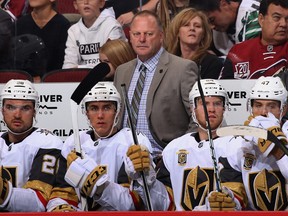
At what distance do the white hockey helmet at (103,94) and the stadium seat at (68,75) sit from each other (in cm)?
86

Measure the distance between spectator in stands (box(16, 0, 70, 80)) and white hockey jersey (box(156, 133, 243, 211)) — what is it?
1.56 metres

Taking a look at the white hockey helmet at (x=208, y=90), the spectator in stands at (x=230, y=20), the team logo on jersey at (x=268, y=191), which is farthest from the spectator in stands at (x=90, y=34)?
the team logo on jersey at (x=268, y=191)

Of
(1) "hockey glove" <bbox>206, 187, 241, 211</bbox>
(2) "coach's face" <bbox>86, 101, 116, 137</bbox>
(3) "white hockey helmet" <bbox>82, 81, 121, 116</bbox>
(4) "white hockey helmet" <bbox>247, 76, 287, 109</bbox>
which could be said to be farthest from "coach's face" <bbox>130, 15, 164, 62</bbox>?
(1) "hockey glove" <bbox>206, 187, 241, 211</bbox>

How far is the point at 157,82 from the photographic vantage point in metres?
7.96

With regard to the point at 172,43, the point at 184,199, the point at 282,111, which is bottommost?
the point at 184,199

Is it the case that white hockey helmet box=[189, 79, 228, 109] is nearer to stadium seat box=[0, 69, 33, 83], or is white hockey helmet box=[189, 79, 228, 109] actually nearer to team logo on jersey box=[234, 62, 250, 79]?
team logo on jersey box=[234, 62, 250, 79]

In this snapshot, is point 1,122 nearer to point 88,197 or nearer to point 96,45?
point 96,45

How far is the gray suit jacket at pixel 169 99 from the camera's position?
309 inches

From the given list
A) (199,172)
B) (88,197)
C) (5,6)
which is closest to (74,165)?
(88,197)

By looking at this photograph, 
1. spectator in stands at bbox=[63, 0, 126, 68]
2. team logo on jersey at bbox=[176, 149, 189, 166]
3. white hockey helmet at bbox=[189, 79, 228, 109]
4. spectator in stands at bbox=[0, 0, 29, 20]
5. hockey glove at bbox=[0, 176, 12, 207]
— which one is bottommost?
hockey glove at bbox=[0, 176, 12, 207]

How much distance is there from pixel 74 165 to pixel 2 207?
0.53 m

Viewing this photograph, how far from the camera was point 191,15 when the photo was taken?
818cm

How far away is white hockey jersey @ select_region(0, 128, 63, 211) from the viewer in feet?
24.1

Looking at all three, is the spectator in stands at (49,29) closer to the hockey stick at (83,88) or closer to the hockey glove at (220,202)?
the hockey stick at (83,88)
